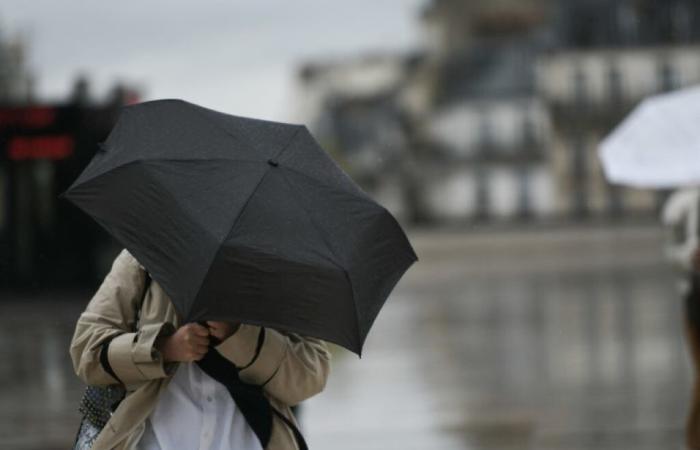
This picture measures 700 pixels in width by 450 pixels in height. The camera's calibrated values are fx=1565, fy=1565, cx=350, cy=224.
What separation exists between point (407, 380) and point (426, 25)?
99.3 m

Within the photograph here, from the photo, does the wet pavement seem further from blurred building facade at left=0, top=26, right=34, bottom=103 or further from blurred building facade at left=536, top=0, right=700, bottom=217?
blurred building facade at left=536, top=0, right=700, bottom=217

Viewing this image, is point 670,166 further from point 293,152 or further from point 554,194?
point 554,194

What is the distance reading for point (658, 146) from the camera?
7.24 metres

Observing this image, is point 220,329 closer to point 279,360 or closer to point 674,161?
point 279,360

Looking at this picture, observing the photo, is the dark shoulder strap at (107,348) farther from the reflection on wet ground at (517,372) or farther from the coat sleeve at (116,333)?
the reflection on wet ground at (517,372)

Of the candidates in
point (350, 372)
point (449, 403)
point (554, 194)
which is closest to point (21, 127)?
point (350, 372)

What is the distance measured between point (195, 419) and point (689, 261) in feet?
16.3

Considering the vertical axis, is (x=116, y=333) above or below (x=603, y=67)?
above

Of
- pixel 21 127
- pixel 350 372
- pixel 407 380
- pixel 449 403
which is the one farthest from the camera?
pixel 21 127

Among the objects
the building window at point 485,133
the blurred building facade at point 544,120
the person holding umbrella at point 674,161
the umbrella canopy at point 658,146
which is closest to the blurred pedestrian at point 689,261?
the person holding umbrella at point 674,161

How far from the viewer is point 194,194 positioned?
12.3 ft

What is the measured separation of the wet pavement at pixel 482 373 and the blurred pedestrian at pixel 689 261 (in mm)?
486

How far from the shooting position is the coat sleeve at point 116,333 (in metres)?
3.82

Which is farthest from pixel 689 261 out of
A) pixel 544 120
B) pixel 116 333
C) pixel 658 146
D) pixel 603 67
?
pixel 544 120
